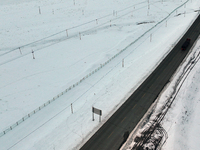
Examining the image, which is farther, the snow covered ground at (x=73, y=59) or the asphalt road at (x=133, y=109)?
the snow covered ground at (x=73, y=59)

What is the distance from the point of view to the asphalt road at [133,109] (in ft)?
87.9

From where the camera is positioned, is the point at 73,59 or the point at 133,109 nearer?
the point at 133,109

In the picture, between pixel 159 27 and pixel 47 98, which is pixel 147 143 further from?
pixel 159 27

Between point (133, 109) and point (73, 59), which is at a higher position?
point (73, 59)

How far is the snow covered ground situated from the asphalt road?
127cm

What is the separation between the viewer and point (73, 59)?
51.2 m

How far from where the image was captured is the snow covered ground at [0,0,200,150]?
30.3 meters

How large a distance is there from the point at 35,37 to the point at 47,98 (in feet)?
113

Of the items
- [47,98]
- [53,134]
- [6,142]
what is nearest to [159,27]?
[47,98]

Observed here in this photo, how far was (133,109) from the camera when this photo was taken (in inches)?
1268

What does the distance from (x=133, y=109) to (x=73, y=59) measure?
25.0 metres

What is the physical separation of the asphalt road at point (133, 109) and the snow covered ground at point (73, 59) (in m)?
1.27

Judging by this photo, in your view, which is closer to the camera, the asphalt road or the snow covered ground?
the asphalt road

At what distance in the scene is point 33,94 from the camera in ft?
127
